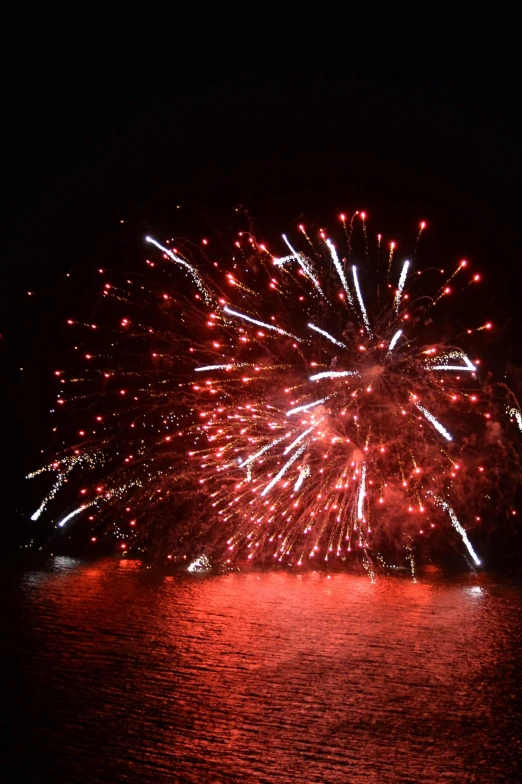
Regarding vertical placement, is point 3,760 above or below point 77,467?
below

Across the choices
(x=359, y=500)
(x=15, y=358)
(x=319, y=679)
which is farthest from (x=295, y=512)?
(x=15, y=358)

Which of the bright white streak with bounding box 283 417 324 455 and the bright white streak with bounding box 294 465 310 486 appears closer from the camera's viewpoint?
the bright white streak with bounding box 283 417 324 455

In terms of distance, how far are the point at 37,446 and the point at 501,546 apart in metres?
13.6

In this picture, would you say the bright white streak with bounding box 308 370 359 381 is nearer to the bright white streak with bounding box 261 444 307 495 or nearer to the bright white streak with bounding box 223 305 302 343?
the bright white streak with bounding box 223 305 302 343

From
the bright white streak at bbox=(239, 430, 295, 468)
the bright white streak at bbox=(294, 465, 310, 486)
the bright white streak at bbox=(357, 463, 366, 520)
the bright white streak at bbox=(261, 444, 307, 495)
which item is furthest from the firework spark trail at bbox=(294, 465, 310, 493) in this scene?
the bright white streak at bbox=(357, 463, 366, 520)

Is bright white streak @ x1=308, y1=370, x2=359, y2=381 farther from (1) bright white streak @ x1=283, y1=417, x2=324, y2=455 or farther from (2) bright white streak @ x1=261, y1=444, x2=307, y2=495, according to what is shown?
(2) bright white streak @ x1=261, y1=444, x2=307, y2=495

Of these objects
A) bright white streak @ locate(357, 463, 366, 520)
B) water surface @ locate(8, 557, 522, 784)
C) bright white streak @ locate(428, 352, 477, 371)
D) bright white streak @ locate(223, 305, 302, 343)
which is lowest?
water surface @ locate(8, 557, 522, 784)

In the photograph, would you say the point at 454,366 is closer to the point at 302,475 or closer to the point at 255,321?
the point at 255,321

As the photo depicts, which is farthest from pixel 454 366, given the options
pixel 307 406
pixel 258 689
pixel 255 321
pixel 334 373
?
pixel 258 689

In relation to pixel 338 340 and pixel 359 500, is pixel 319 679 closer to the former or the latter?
pixel 338 340

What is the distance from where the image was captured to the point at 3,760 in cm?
455

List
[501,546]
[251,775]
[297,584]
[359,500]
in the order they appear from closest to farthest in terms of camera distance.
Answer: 1. [251,775]
2. [297,584]
3. [359,500]
4. [501,546]

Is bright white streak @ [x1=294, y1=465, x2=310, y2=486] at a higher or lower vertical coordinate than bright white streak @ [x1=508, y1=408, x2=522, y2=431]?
lower

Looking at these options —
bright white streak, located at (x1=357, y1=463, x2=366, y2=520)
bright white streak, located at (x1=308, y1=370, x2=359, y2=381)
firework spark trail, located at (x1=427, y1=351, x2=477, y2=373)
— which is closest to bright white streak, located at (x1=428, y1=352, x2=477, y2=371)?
firework spark trail, located at (x1=427, y1=351, x2=477, y2=373)
